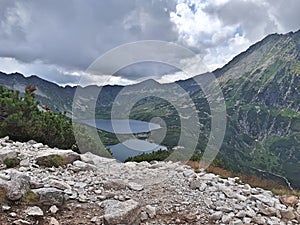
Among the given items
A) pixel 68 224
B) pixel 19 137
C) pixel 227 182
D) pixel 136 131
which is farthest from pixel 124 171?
pixel 19 137

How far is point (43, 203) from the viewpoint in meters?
8.91

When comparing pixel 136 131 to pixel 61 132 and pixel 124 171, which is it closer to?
pixel 61 132

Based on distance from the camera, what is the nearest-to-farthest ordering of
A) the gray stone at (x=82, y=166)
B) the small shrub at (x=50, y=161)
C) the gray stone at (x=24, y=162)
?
the gray stone at (x=24, y=162), the small shrub at (x=50, y=161), the gray stone at (x=82, y=166)

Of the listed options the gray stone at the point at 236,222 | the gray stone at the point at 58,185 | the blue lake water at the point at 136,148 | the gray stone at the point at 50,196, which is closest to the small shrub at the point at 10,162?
the gray stone at the point at 58,185

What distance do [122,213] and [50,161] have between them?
18.3 feet

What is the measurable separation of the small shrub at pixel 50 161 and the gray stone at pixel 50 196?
3653 mm

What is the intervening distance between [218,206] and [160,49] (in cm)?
751

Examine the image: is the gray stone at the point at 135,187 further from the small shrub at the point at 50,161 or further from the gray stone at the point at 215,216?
the small shrub at the point at 50,161

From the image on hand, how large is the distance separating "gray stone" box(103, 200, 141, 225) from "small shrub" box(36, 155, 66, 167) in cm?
431

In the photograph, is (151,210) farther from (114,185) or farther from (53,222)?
(53,222)

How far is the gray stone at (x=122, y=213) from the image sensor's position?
8352mm

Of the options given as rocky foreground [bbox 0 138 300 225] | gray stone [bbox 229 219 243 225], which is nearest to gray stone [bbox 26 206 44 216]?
rocky foreground [bbox 0 138 300 225]

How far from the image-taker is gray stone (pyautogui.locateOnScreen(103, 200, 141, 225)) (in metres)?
8.35

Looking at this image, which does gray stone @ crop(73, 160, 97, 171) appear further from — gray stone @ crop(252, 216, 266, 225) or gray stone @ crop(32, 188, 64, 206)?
gray stone @ crop(252, 216, 266, 225)
